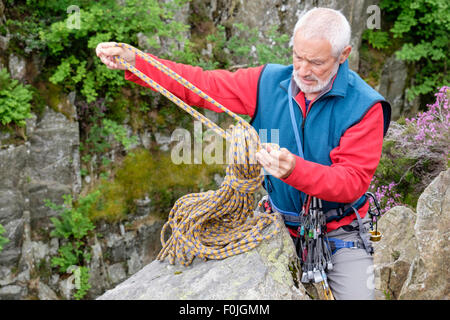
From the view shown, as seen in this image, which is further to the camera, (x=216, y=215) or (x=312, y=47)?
(x=216, y=215)

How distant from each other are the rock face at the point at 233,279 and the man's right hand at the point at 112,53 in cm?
157

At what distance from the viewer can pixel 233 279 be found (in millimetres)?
2693

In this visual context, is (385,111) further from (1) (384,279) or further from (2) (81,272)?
(2) (81,272)

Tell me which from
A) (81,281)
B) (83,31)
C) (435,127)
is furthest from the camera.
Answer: (81,281)

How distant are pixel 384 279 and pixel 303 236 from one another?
1.67 meters

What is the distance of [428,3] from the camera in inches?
410

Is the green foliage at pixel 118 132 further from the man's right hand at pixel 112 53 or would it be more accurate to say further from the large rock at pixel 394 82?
the large rock at pixel 394 82

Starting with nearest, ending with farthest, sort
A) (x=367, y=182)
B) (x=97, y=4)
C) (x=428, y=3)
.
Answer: (x=367, y=182) < (x=97, y=4) < (x=428, y=3)

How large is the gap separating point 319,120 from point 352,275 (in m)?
1.11

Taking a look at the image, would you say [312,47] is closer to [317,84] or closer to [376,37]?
[317,84]

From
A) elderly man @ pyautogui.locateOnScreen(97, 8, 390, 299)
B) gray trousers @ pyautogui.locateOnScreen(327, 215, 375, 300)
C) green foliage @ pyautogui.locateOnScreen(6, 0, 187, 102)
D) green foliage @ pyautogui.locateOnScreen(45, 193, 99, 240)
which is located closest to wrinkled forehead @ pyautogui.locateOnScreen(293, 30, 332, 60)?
elderly man @ pyautogui.locateOnScreen(97, 8, 390, 299)

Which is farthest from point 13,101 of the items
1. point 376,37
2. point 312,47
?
point 376,37

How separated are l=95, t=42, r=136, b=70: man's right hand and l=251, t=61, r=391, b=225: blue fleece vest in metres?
1.00
